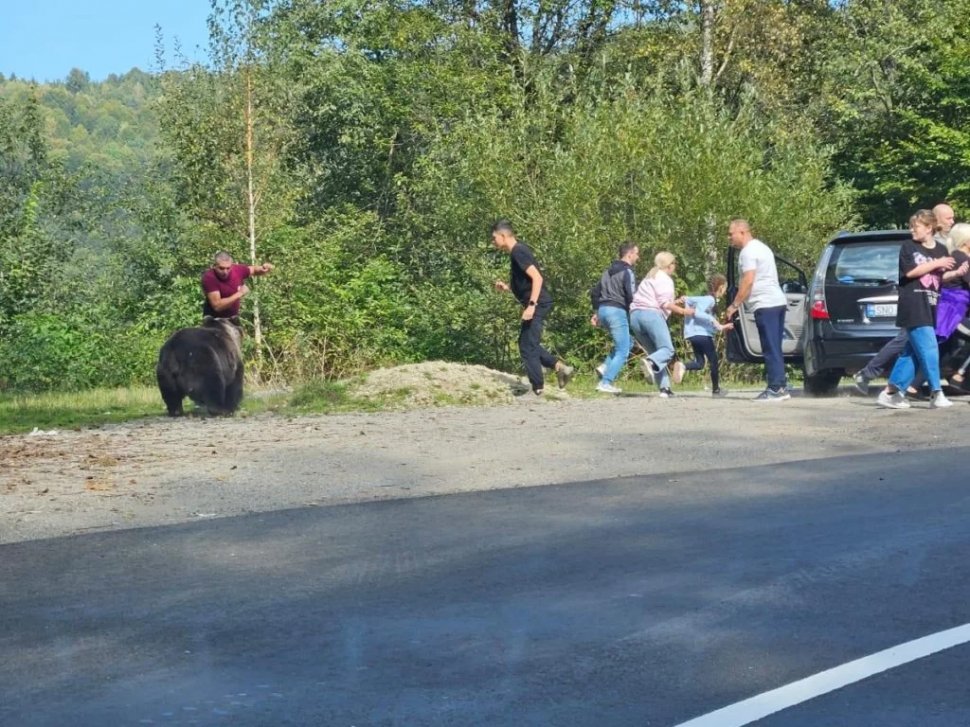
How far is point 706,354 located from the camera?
20.1m

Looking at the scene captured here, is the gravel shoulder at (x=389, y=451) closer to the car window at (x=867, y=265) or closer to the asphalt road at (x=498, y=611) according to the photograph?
the asphalt road at (x=498, y=611)

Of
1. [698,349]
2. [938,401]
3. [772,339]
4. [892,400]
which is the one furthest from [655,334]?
[938,401]

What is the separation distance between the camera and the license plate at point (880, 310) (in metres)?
18.0

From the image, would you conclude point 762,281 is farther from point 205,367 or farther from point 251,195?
point 251,195

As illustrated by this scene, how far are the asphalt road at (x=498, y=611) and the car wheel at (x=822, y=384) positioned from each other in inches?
347

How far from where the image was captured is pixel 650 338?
64.4 ft

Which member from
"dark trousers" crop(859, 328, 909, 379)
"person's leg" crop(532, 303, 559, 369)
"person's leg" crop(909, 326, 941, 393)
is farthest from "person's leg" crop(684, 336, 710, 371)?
"person's leg" crop(909, 326, 941, 393)

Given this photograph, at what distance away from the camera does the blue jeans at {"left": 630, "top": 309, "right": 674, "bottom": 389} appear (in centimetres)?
1931

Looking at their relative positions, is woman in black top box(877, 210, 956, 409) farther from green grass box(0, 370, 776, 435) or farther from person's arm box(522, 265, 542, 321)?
green grass box(0, 370, 776, 435)

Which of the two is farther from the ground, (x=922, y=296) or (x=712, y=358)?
(x=922, y=296)

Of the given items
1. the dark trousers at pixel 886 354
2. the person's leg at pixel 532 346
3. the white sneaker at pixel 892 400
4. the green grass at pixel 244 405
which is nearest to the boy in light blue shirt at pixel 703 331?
the green grass at pixel 244 405

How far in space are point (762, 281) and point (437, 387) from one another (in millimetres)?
3624

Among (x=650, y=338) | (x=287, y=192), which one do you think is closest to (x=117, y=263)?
(x=287, y=192)

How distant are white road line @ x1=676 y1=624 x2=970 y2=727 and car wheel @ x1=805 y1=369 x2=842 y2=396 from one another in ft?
41.6
